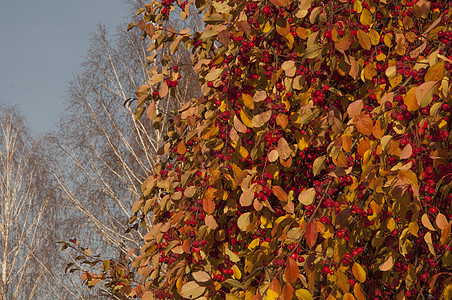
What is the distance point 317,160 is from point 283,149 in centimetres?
10

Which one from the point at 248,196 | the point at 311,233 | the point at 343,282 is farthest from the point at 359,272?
the point at 248,196

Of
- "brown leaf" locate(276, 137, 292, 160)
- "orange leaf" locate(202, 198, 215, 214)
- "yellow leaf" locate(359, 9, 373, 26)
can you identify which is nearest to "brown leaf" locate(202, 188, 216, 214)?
"orange leaf" locate(202, 198, 215, 214)

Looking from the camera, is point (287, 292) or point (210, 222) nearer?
point (287, 292)

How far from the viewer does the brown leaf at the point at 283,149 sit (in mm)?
1324

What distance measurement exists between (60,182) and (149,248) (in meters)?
4.50

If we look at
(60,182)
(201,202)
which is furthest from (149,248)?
(60,182)

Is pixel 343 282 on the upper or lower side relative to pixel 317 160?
lower

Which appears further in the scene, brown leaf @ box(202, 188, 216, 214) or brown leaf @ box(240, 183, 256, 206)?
brown leaf @ box(202, 188, 216, 214)

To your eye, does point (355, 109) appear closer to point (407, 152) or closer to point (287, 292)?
point (407, 152)

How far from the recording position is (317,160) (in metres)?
1.28

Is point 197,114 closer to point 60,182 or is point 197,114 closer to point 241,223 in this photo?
point 241,223

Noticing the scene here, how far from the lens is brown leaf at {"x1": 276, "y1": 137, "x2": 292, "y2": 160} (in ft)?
4.34

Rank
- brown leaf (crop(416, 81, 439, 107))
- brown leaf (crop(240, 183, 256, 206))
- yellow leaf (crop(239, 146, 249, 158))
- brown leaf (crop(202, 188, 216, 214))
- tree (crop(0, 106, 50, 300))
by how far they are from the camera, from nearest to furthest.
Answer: brown leaf (crop(416, 81, 439, 107)), brown leaf (crop(240, 183, 256, 206)), brown leaf (crop(202, 188, 216, 214)), yellow leaf (crop(239, 146, 249, 158)), tree (crop(0, 106, 50, 300))

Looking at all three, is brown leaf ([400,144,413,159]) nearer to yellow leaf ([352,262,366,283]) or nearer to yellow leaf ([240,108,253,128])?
yellow leaf ([352,262,366,283])
